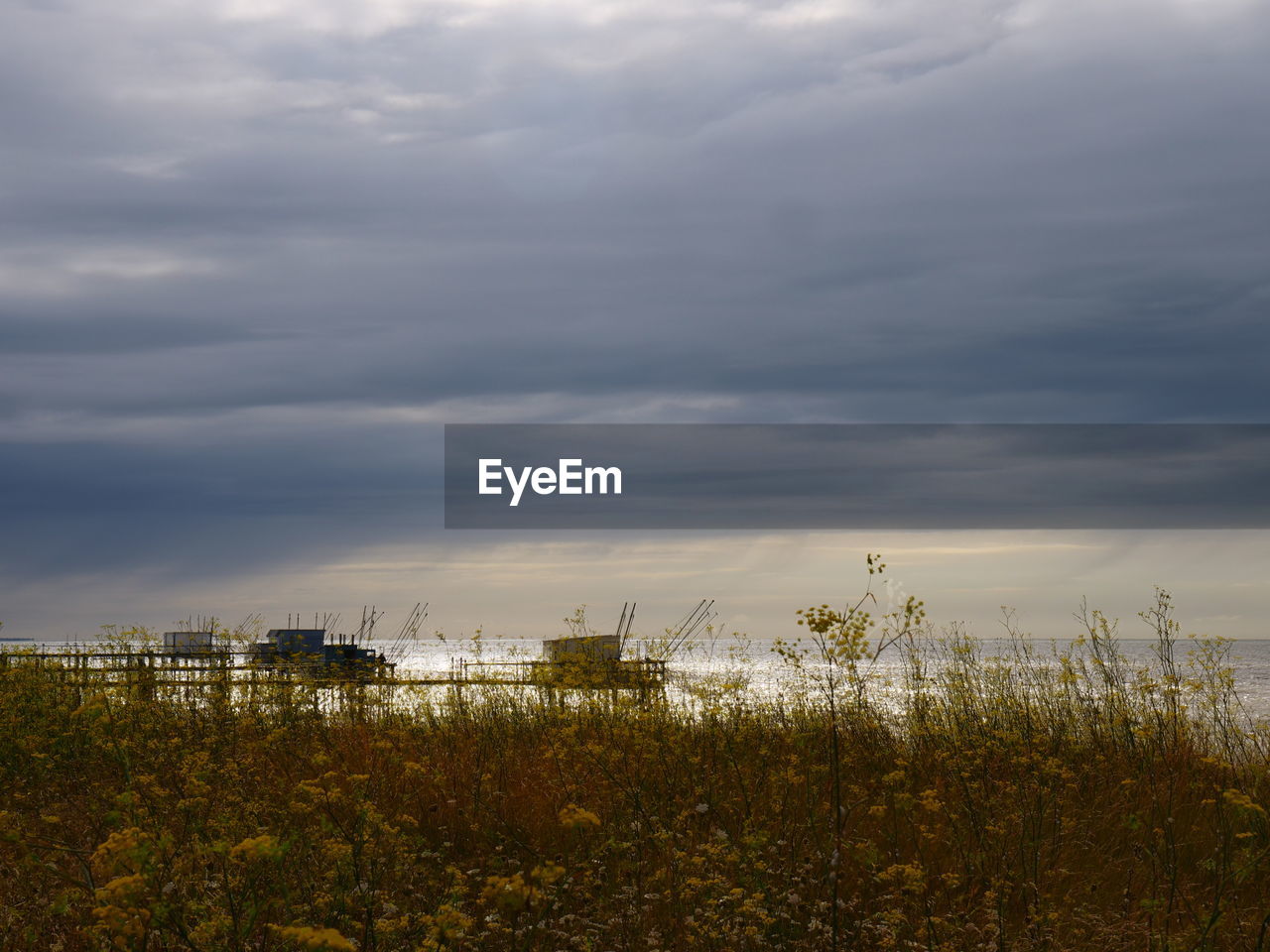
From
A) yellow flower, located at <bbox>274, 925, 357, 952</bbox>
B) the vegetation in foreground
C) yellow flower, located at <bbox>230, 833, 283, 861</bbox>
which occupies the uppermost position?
yellow flower, located at <bbox>230, 833, 283, 861</bbox>

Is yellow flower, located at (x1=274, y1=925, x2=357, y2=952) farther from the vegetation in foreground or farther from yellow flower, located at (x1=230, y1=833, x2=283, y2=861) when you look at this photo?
yellow flower, located at (x1=230, y1=833, x2=283, y2=861)

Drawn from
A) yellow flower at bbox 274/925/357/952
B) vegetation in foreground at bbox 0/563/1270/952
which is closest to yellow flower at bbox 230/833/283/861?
vegetation in foreground at bbox 0/563/1270/952

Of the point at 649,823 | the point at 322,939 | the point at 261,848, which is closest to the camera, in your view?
the point at 322,939

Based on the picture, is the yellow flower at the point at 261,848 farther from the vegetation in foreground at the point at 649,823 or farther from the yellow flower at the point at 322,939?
the yellow flower at the point at 322,939

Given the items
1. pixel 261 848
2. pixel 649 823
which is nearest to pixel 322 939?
pixel 261 848

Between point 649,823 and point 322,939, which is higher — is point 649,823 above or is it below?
below

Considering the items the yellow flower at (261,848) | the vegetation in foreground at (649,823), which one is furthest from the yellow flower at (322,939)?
the yellow flower at (261,848)

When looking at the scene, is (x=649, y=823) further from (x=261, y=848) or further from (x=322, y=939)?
(x=322, y=939)

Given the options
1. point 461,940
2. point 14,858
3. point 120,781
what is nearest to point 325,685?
point 120,781

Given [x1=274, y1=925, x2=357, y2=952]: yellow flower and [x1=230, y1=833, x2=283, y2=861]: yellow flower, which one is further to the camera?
[x1=230, y1=833, x2=283, y2=861]: yellow flower
